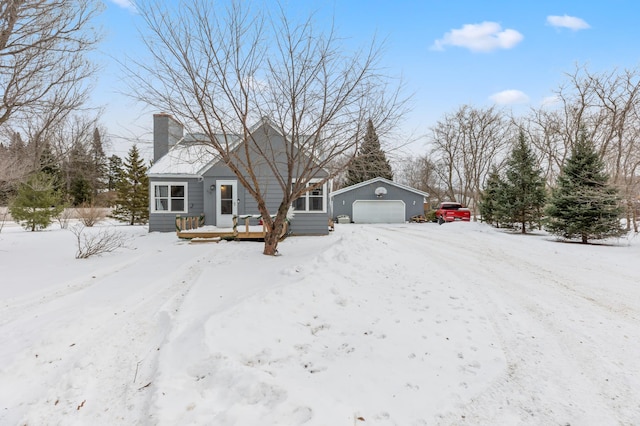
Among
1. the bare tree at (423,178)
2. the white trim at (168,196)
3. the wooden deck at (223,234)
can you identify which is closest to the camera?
the wooden deck at (223,234)

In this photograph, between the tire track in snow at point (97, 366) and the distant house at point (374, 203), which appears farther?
the distant house at point (374, 203)

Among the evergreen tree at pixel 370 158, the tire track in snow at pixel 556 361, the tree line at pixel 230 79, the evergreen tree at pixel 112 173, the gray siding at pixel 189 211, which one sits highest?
the evergreen tree at pixel 112 173

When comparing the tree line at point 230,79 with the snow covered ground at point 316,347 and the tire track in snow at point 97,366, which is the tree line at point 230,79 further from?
the tire track in snow at point 97,366

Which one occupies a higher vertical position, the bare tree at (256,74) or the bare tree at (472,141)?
the bare tree at (472,141)

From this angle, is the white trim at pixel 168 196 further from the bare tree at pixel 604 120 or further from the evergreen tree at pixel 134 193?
the bare tree at pixel 604 120

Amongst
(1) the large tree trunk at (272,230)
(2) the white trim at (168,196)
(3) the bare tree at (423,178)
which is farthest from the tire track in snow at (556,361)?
(3) the bare tree at (423,178)

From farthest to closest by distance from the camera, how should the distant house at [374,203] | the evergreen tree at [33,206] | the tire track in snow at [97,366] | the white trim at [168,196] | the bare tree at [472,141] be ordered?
the bare tree at [472,141]
the distant house at [374,203]
the evergreen tree at [33,206]
the white trim at [168,196]
the tire track in snow at [97,366]

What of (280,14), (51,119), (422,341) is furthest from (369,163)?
(51,119)

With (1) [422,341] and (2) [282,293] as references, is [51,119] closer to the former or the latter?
(2) [282,293]

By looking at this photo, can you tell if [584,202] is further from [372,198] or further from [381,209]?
[372,198]

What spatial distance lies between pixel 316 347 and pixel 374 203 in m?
22.1

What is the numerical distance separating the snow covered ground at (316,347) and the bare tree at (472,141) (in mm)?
25529

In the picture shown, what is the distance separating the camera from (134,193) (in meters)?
21.0

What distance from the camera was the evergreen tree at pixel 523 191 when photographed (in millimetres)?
14977
